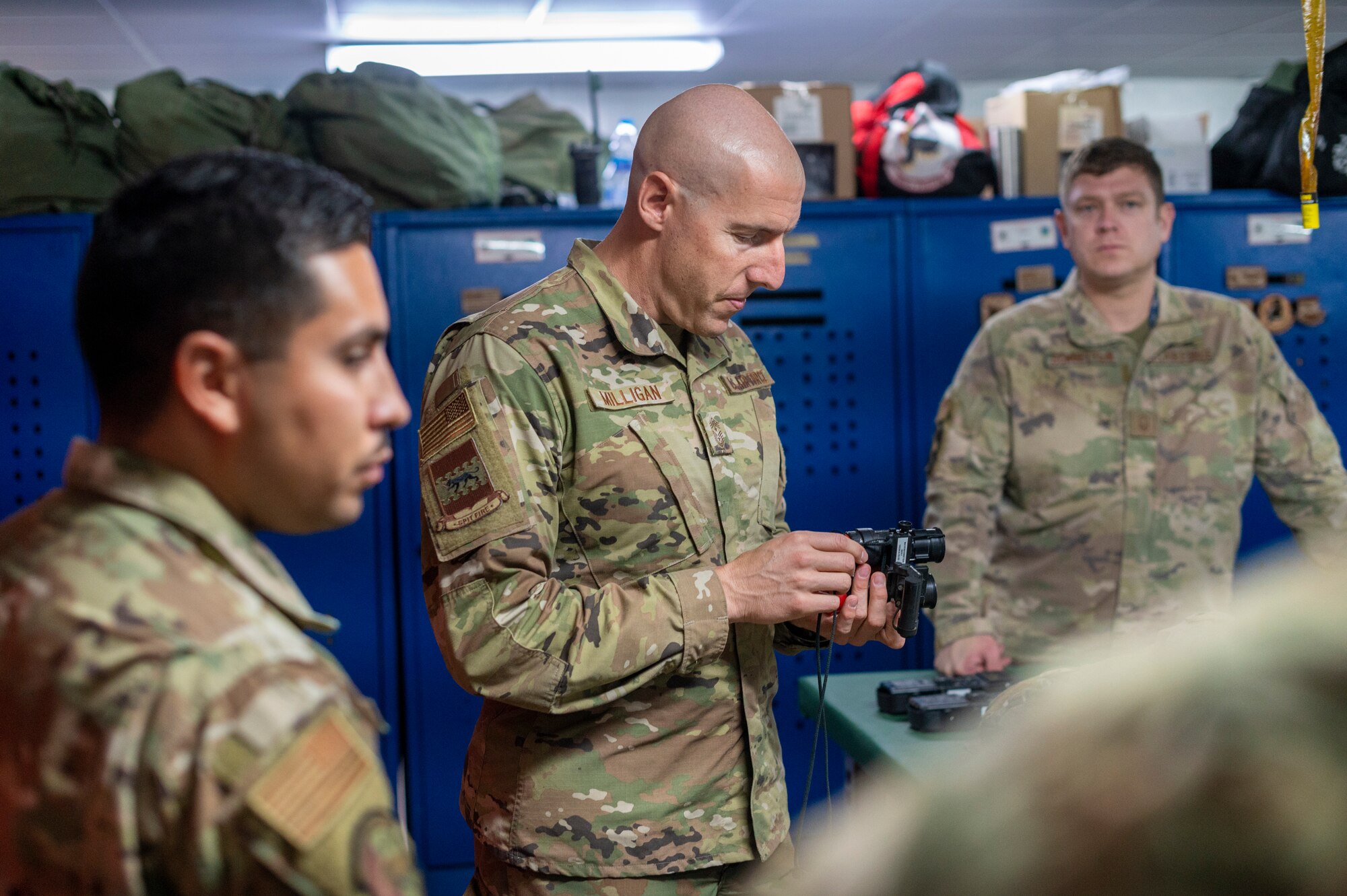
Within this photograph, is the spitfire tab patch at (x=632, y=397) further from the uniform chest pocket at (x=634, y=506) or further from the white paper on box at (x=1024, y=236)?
the white paper on box at (x=1024, y=236)

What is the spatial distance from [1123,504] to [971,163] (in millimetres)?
1359

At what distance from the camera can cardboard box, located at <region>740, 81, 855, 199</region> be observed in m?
3.41

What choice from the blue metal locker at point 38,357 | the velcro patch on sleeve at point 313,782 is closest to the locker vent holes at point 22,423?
the blue metal locker at point 38,357

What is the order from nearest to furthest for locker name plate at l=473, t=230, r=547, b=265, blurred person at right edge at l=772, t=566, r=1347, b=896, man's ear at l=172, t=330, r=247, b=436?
blurred person at right edge at l=772, t=566, r=1347, b=896 < man's ear at l=172, t=330, r=247, b=436 < locker name plate at l=473, t=230, r=547, b=265

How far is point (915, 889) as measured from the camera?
0.99 feet

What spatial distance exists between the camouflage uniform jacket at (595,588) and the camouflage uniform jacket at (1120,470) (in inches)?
42.9

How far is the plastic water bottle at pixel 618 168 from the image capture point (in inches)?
140

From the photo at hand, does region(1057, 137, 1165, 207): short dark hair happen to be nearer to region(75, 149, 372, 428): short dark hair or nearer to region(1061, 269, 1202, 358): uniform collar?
region(1061, 269, 1202, 358): uniform collar

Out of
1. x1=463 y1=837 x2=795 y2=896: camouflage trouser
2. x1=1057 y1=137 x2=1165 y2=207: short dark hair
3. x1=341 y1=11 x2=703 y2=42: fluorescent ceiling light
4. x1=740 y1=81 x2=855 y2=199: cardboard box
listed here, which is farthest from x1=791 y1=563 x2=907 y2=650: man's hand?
x1=341 y1=11 x2=703 y2=42: fluorescent ceiling light

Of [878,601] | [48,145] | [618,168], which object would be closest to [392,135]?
[618,168]

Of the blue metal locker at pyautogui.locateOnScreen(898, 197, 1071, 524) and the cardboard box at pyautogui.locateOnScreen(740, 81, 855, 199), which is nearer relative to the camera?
the cardboard box at pyautogui.locateOnScreen(740, 81, 855, 199)

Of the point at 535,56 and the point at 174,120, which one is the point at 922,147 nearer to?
the point at 174,120

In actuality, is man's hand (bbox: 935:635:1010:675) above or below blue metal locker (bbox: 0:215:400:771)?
below

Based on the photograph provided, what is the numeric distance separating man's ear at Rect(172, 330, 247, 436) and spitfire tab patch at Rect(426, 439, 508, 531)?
2.20ft
